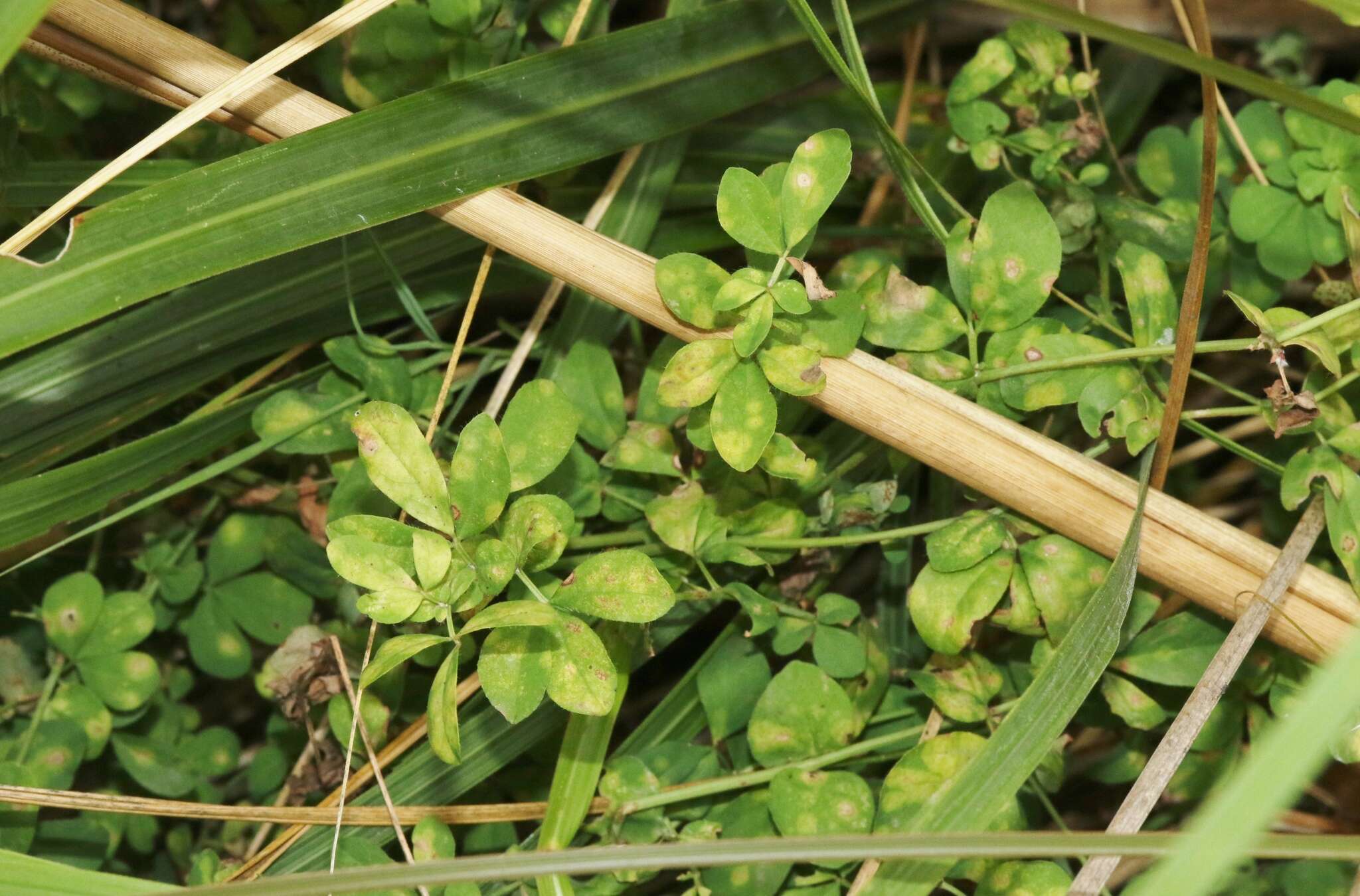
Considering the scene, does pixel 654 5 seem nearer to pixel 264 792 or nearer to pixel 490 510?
pixel 490 510

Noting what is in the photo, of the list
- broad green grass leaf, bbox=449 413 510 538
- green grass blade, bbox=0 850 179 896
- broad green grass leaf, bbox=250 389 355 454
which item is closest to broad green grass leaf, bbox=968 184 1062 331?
broad green grass leaf, bbox=449 413 510 538

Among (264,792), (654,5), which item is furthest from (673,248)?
(264,792)

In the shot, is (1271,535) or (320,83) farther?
(320,83)

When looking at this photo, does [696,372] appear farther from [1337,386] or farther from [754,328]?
[1337,386]

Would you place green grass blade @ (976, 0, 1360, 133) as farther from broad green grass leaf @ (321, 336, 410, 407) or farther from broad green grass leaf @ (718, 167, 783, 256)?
broad green grass leaf @ (321, 336, 410, 407)

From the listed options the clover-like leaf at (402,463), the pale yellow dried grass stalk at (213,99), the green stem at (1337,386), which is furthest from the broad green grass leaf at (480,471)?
the green stem at (1337,386)
